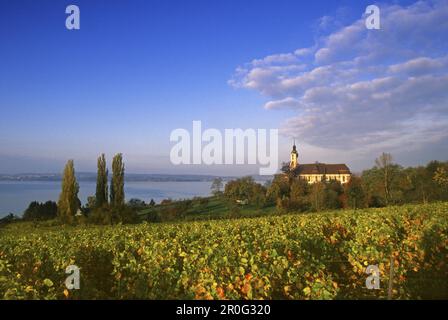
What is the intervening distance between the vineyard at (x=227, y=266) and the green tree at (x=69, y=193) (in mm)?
23272

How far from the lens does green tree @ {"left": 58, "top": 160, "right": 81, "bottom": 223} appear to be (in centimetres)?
3241

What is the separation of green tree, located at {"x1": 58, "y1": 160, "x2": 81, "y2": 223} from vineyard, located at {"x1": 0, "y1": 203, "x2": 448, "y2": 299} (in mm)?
23272

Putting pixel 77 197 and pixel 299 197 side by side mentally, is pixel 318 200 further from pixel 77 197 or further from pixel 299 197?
pixel 77 197

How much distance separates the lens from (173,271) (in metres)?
6.91

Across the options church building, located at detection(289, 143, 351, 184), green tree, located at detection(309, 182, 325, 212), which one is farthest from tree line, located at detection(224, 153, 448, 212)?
church building, located at detection(289, 143, 351, 184)

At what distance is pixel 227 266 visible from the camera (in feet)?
23.3

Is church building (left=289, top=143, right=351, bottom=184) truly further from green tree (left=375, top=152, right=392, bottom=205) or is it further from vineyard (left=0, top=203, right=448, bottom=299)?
vineyard (left=0, top=203, right=448, bottom=299)

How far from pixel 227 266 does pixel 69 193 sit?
29.2 metres

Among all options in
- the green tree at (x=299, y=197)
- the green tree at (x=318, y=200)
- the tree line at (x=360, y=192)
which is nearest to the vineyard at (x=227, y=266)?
the tree line at (x=360, y=192)

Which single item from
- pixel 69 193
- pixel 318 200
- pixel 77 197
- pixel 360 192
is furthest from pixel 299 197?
pixel 69 193
